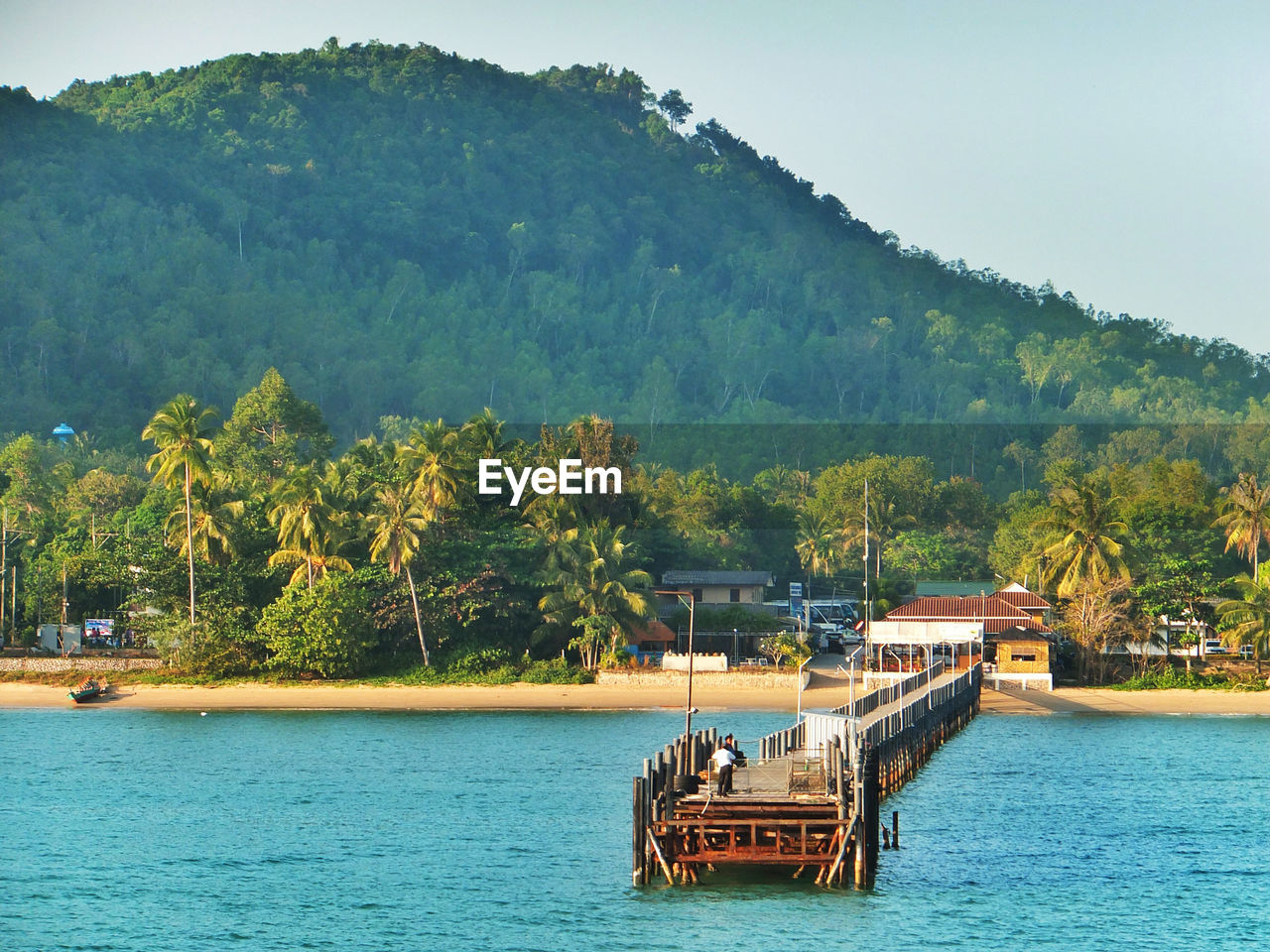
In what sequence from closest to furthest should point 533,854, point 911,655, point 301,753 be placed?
point 533,854
point 301,753
point 911,655

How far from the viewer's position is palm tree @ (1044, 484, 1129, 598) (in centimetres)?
8319

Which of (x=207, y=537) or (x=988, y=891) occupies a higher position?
(x=207, y=537)

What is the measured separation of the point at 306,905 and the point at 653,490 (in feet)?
296

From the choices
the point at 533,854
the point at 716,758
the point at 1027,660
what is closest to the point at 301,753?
the point at 533,854

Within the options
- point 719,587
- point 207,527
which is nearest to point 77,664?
point 207,527

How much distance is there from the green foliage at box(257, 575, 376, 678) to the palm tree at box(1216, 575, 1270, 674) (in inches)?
1586

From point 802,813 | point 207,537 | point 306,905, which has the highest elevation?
point 207,537

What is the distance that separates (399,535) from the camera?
7888 centimetres

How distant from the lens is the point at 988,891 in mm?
37781

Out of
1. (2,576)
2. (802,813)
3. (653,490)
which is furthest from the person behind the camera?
(653,490)

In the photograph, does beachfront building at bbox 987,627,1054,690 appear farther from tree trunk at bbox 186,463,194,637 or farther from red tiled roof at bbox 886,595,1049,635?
tree trunk at bbox 186,463,194,637

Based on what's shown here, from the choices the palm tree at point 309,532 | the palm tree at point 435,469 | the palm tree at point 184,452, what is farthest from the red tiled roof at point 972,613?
the palm tree at point 184,452

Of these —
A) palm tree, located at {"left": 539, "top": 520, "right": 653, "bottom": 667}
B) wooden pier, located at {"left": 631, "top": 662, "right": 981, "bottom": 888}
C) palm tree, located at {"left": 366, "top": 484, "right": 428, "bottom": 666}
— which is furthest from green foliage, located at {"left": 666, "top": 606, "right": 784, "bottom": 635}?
wooden pier, located at {"left": 631, "top": 662, "right": 981, "bottom": 888}

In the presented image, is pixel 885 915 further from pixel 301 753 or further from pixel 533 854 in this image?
pixel 301 753
